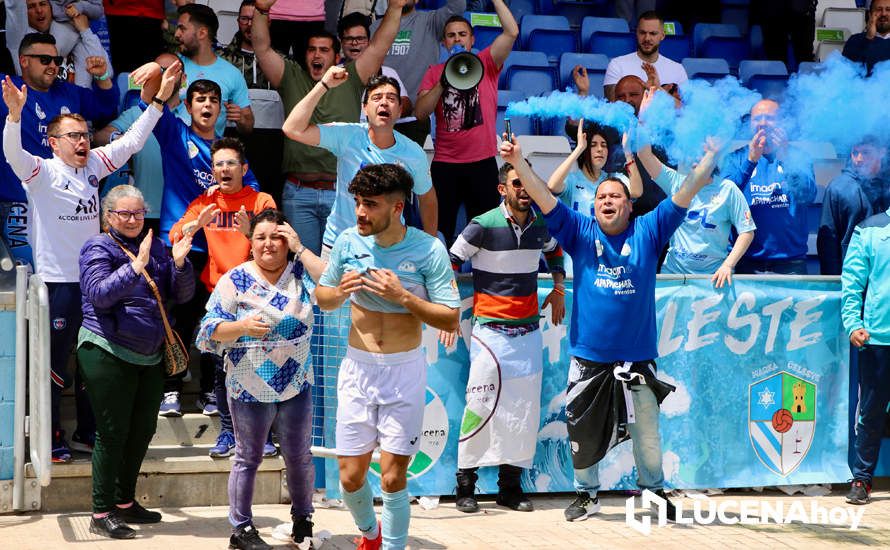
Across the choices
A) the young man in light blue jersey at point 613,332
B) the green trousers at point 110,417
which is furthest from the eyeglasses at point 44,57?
the young man in light blue jersey at point 613,332

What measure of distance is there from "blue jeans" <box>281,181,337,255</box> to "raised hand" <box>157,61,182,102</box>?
115 centimetres

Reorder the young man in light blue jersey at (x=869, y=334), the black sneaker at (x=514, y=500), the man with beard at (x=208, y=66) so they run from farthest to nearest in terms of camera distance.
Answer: the man with beard at (x=208, y=66), the young man in light blue jersey at (x=869, y=334), the black sneaker at (x=514, y=500)

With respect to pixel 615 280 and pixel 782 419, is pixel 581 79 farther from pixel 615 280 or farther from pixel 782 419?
pixel 782 419

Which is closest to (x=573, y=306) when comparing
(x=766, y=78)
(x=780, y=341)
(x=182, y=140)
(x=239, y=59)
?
(x=780, y=341)

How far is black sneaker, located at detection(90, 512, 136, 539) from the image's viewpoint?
616cm

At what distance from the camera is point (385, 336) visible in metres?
5.67

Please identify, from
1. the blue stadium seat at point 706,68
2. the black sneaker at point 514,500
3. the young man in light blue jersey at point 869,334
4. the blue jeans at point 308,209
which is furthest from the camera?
the blue stadium seat at point 706,68

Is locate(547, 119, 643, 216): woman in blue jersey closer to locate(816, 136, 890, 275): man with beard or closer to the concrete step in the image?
locate(816, 136, 890, 275): man with beard

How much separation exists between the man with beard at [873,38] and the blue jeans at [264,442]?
22.3 ft

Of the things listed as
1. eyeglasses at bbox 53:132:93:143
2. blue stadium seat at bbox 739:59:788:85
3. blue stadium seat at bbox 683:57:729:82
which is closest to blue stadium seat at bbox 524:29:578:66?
blue stadium seat at bbox 683:57:729:82

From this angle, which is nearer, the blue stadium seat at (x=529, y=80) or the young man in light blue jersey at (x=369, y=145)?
the young man in light blue jersey at (x=369, y=145)

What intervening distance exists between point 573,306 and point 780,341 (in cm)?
173

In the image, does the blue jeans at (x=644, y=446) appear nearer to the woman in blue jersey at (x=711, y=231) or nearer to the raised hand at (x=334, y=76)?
the woman in blue jersey at (x=711, y=231)

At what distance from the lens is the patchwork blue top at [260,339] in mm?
5992
